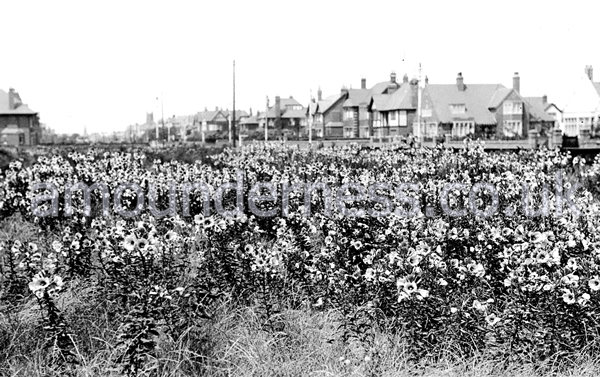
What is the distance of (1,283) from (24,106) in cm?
7906

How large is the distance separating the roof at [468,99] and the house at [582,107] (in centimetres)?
835

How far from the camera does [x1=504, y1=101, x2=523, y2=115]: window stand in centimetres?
6053

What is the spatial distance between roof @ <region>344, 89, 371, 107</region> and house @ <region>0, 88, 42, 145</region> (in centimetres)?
3482

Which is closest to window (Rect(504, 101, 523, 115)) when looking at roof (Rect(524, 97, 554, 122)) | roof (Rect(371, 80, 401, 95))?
roof (Rect(524, 97, 554, 122))

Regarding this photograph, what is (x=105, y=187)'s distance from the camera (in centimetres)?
1088

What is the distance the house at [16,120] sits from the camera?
252 feet

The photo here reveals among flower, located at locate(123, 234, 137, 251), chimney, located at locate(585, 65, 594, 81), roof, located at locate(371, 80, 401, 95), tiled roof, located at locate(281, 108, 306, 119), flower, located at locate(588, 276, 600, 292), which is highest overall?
chimney, located at locate(585, 65, 594, 81)

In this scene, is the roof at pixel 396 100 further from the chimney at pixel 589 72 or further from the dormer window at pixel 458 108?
the chimney at pixel 589 72

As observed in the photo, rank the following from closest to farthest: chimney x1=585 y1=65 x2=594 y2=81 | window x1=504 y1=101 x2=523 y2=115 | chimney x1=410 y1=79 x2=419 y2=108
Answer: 1. window x1=504 y1=101 x2=523 y2=115
2. chimney x1=410 y1=79 x2=419 y2=108
3. chimney x1=585 y1=65 x2=594 y2=81

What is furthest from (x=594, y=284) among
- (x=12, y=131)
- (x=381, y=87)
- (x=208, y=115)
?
(x=208, y=115)

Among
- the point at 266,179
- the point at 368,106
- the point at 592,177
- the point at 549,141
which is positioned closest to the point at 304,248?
the point at 266,179

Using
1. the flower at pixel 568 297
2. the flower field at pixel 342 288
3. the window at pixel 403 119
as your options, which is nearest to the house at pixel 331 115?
the window at pixel 403 119

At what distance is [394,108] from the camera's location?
210 ft

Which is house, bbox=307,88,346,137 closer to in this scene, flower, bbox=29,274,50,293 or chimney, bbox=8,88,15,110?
chimney, bbox=8,88,15,110
